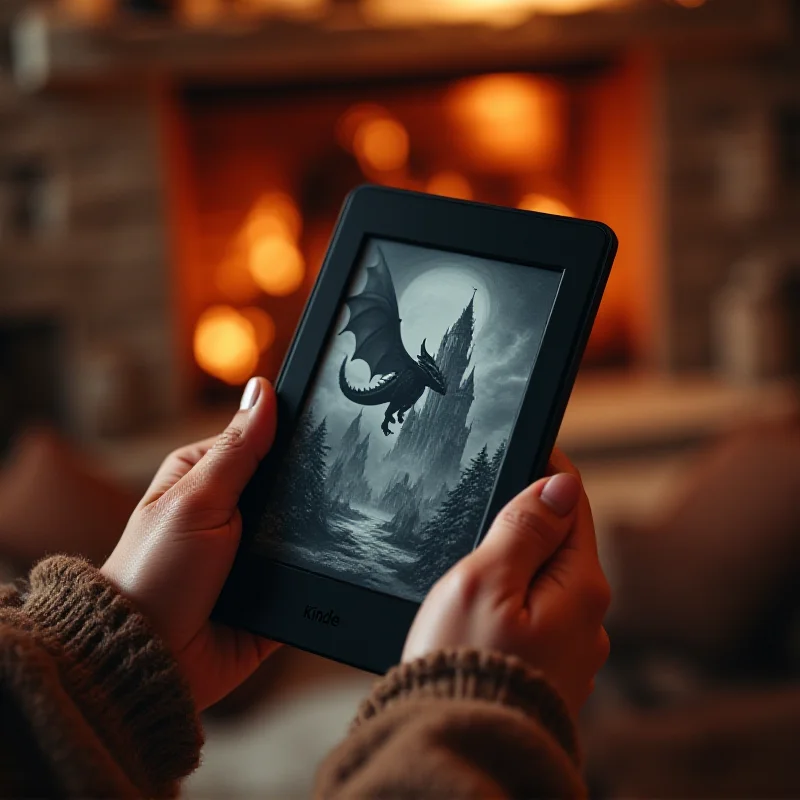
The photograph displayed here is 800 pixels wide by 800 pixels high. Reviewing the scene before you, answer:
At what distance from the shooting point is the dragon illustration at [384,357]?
2.25 ft

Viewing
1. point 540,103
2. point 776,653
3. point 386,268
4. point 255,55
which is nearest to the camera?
point 386,268

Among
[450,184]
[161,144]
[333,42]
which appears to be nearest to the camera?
[333,42]

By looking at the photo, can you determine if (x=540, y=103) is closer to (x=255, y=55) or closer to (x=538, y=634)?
(x=255, y=55)

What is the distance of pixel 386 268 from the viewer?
0.72 m

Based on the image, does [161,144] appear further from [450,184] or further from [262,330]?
[450,184]

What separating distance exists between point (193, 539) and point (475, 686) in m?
0.24

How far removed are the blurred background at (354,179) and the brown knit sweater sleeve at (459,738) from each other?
197cm

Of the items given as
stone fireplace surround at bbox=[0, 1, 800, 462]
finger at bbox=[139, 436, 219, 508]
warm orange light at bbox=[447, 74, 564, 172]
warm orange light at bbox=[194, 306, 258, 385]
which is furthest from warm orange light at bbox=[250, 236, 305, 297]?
finger at bbox=[139, 436, 219, 508]

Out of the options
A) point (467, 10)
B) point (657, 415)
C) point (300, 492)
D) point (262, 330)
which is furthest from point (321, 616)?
point (467, 10)

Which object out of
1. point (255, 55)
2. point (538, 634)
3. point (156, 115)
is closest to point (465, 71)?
point (255, 55)

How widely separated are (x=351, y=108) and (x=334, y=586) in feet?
8.99

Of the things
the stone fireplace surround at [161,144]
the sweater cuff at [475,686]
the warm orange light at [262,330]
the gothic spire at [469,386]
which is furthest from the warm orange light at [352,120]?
the sweater cuff at [475,686]

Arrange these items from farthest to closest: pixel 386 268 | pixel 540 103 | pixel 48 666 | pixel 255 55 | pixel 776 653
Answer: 1. pixel 540 103
2. pixel 255 55
3. pixel 776 653
4. pixel 386 268
5. pixel 48 666

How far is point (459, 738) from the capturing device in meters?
0.50
